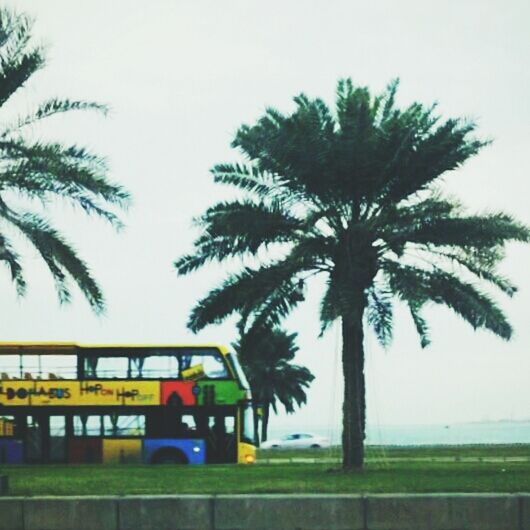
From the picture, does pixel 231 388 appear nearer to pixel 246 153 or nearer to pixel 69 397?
pixel 69 397

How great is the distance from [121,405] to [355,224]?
10.1 metres

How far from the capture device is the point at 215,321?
91.6ft

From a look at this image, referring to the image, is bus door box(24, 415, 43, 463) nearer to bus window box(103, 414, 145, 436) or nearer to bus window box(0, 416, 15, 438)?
bus window box(0, 416, 15, 438)

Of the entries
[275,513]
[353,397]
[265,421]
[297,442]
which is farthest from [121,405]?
[265,421]

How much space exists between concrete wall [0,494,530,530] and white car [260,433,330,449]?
179 ft

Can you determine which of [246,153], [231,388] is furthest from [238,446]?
[246,153]

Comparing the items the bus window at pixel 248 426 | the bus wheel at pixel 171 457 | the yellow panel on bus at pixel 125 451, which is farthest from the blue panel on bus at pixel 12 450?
the bus window at pixel 248 426

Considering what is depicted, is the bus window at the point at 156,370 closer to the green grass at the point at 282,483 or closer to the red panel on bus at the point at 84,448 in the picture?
the red panel on bus at the point at 84,448

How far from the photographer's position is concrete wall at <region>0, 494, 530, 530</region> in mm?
14219

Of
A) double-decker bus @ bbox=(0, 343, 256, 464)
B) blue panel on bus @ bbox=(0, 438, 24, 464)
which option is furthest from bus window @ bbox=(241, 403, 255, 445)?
blue panel on bus @ bbox=(0, 438, 24, 464)

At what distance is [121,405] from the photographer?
33.4 metres

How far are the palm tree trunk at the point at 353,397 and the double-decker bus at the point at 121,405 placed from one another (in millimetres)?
7030

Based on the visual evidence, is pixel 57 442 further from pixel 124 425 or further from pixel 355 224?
pixel 355 224

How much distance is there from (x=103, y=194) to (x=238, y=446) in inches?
563
